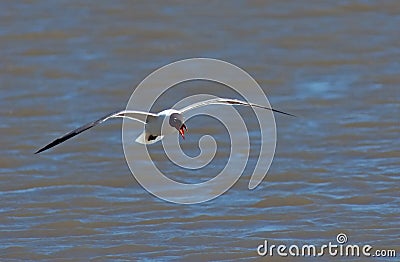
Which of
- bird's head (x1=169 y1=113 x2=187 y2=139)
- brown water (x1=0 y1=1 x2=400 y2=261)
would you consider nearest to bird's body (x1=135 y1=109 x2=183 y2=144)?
bird's head (x1=169 y1=113 x2=187 y2=139)

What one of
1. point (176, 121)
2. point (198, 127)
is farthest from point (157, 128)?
point (198, 127)

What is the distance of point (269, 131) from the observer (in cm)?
1150

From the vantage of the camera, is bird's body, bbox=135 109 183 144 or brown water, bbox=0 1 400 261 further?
brown water, bbox=0 1 400 261

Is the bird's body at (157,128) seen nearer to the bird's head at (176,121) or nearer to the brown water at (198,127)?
the bird's head at (176,121)

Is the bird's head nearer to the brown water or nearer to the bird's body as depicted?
the bird's body

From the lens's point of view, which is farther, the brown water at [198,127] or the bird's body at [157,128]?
the brown water at [198,127]

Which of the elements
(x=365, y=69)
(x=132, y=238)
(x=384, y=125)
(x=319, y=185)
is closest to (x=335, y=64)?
(x=365, y=69)

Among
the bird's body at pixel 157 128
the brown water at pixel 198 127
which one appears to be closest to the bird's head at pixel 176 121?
the bird's body at pixel 157 128

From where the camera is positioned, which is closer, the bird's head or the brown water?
the bird's head

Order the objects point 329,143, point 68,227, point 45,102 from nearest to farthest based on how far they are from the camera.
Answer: point 68,227
point 329,143
point 45,102

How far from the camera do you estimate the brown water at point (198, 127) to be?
32.2ft

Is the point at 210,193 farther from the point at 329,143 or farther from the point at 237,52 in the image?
the point at 237,52

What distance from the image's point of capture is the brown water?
982cm

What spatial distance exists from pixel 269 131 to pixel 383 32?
2574mm
